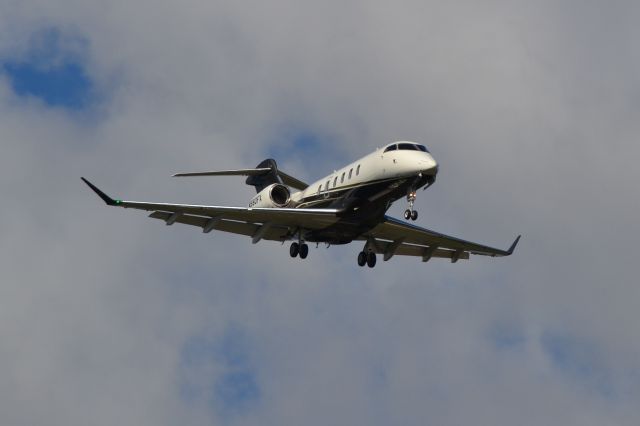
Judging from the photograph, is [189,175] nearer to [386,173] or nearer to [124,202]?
[124,202]

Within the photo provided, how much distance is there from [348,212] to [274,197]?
12.4ft

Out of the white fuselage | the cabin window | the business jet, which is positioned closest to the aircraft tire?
the business jet

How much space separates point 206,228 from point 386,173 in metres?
6.45

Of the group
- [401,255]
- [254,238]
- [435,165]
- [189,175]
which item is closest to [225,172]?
[189,175]

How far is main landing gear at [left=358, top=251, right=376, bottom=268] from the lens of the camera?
39.6m

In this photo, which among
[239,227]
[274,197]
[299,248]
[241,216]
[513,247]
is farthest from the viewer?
[513,247]

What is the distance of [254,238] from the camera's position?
128 ft

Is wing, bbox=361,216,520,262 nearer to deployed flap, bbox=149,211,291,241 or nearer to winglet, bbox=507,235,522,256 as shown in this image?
winglet, bbox=507,235,522,256

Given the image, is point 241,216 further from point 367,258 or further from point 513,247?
point 513,247

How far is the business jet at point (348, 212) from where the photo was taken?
35.0 meters

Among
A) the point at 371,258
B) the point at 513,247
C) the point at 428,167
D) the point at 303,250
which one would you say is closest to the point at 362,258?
the point at 371,258

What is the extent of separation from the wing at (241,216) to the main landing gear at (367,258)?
100 inches

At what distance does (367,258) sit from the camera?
3966 cm

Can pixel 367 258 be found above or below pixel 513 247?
below
